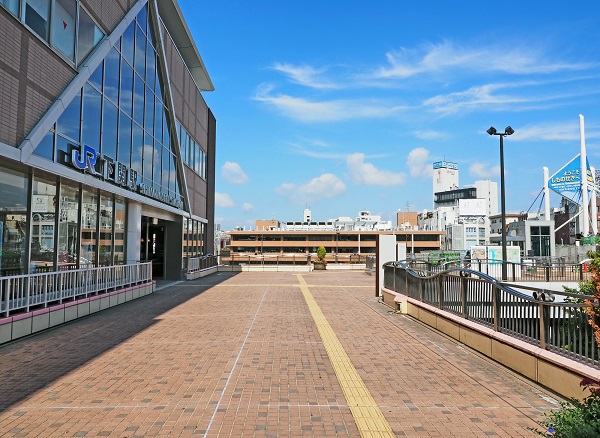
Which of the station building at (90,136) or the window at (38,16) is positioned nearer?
the station building at (90,136)

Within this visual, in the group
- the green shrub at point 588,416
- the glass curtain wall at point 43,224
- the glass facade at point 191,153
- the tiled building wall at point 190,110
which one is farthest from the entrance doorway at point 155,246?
the green shrub at point 588,416

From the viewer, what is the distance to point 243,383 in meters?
6.25

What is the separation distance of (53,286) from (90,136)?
551 centimetres

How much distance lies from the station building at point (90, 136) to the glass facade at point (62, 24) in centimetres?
3

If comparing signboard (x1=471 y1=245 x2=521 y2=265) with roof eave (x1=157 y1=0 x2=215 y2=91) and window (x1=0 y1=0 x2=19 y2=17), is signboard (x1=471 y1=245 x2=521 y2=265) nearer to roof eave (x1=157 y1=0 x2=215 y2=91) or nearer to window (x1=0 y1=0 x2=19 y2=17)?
roof eave (x1=157 y1=0 x2=215 y2=91)

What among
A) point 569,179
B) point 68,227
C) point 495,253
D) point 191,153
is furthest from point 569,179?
point 68,227

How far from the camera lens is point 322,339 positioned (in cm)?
934

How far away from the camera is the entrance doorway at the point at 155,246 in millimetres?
25178

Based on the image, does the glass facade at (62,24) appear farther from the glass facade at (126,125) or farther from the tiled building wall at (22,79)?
the glass facade at (126,125)

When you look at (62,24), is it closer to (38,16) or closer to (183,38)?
(38,16)

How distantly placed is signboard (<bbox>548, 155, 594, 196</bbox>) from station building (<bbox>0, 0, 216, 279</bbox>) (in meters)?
50.0

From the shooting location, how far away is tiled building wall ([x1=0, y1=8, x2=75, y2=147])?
9975 mm

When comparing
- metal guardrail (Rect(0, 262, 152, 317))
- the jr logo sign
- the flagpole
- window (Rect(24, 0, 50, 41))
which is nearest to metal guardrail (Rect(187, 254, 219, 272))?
metal guardrail (Rect(0, 262, 152, 317))

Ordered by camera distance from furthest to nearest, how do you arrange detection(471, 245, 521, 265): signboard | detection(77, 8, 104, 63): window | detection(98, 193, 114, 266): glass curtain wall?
detection(471, 245, 521, 265): signboard, detection(98, 193, 114, 266): glass curtain wall, detection(77, 8, 104, 63): window
